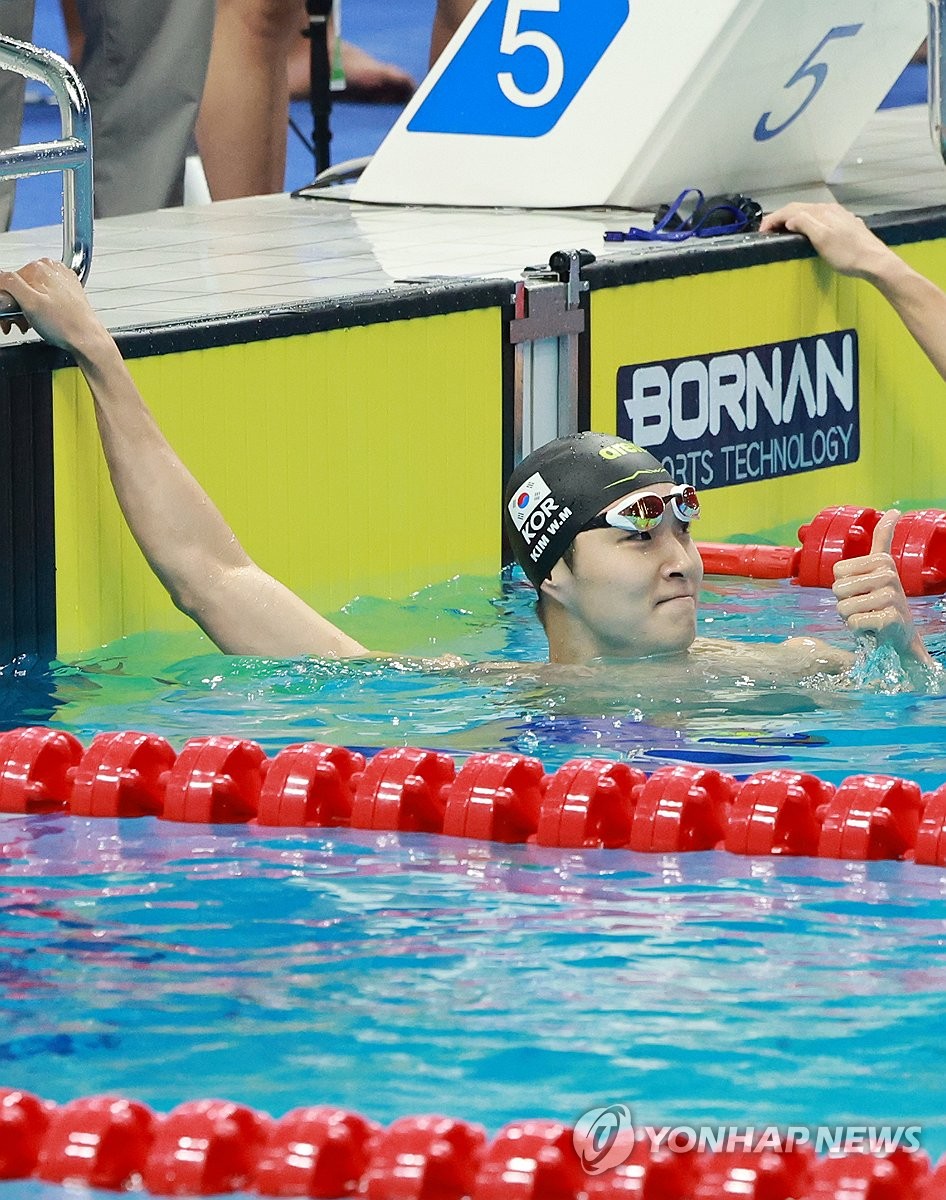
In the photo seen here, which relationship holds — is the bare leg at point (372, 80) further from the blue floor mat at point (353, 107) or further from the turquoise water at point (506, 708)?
the turquoise water at point (506, 708)

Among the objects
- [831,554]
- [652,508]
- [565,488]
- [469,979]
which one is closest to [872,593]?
[652,508]

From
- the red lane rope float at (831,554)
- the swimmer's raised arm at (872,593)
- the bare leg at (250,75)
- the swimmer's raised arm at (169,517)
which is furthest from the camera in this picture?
the bare leg at (250,75)

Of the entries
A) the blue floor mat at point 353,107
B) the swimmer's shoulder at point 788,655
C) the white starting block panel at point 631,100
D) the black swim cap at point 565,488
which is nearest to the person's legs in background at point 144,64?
the white starting block panel at point 631,100

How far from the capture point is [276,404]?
495cm

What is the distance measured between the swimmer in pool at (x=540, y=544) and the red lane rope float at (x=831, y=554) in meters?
0.97

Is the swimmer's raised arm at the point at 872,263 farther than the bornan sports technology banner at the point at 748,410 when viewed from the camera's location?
No

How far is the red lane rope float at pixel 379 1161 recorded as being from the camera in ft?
7.52

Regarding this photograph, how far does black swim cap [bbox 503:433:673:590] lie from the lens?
4.22 meters

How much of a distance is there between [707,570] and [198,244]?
4.88 feet

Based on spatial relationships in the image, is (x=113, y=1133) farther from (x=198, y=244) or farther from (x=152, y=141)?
(x=152, y=141)

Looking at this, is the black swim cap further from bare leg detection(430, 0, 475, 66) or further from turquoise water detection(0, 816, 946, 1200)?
bare leg detection(430, 0, 475, 66)

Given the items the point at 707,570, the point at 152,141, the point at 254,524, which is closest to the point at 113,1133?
the point at 254,524

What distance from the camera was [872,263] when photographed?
226 inches

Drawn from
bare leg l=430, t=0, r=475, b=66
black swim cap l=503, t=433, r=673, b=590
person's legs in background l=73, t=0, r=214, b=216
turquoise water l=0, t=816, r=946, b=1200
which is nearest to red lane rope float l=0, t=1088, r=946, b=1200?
turquoise water l=0, t=816, r=946, b=1200
